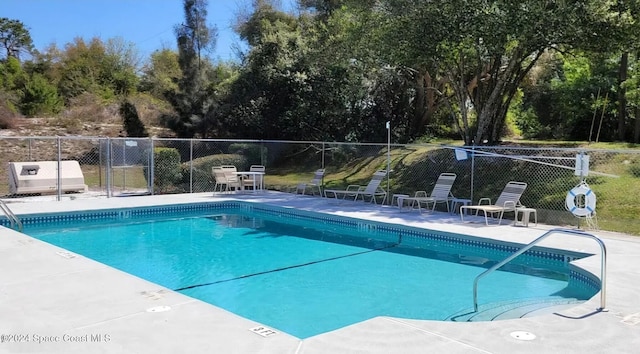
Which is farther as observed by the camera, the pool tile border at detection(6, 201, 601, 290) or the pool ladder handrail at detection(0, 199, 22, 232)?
the pool ladder handrail at detection(0, 199, 22, 232)

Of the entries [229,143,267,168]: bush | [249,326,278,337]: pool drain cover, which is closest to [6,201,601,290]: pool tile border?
[249,326,278,337]: pool drain cover

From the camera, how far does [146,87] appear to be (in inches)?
1115

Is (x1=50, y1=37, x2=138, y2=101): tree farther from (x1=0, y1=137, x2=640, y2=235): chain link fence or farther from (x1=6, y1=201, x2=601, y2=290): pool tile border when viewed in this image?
(x1=6, y1=201, x2=601, y2=290): pool tile border

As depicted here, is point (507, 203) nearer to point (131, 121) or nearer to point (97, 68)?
point (131, 121)

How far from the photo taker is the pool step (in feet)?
17.2

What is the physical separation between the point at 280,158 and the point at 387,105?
189 inches

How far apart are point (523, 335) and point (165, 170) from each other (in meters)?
12.0

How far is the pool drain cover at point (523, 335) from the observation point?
12.3 feet

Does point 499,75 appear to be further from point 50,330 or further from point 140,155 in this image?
point 50,330

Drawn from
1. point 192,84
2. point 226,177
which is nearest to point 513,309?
point 226,177

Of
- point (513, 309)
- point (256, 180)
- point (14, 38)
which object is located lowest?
point (513, 309)

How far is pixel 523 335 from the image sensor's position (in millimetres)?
3787

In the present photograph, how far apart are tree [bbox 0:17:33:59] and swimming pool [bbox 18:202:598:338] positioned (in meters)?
29.9

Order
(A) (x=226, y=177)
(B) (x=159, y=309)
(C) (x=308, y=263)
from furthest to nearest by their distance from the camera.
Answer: (A) (x=226, y=177), (C) (x=308, y=263), (B) (x=159, y=309)
